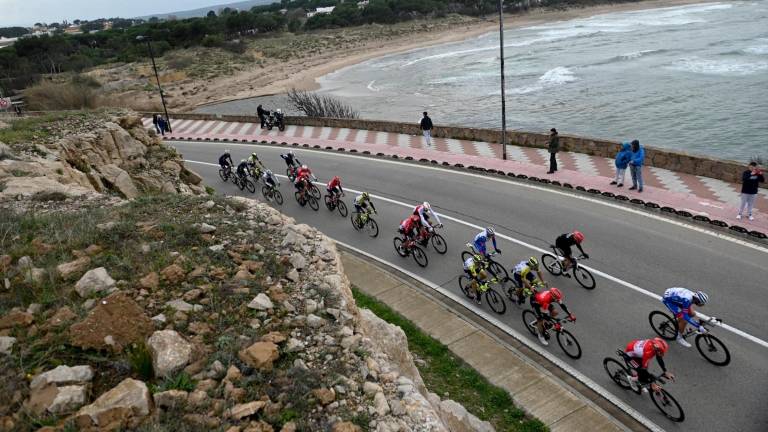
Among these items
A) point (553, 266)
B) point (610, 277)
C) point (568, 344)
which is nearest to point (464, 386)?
point (568, 344)

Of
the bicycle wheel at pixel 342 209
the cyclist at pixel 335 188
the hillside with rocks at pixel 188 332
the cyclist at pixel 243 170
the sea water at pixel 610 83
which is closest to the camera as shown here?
the hillside with rocks at pixel 188 332

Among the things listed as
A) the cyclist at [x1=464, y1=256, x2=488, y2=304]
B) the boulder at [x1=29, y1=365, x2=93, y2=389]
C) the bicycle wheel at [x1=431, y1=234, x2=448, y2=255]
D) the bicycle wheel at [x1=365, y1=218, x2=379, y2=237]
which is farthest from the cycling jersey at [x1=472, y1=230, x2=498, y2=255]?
the boulder at [x1=29, y1=365, x2=93, y2=389]

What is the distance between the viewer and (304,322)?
20.2 feet

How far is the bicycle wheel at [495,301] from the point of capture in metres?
10.9

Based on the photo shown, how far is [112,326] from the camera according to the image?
557 cm

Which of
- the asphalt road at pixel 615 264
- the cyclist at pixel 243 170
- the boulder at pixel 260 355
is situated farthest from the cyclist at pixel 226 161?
the boulder at pixel 260 355

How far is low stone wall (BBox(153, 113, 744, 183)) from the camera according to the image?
53.9ft

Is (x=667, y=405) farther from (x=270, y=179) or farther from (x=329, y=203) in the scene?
(x=270, y=179)

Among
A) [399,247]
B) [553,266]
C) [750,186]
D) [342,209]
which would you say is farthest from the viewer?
[342,209]

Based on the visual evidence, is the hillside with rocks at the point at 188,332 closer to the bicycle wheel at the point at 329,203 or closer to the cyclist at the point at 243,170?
the bicycle wheel at the point at 329,203

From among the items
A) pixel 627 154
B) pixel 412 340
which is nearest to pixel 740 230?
pixel 627 154

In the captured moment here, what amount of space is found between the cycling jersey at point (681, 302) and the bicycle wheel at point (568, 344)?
1613mm

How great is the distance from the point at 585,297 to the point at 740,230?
4764mm

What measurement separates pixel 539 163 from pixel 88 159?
14252 millimetres
